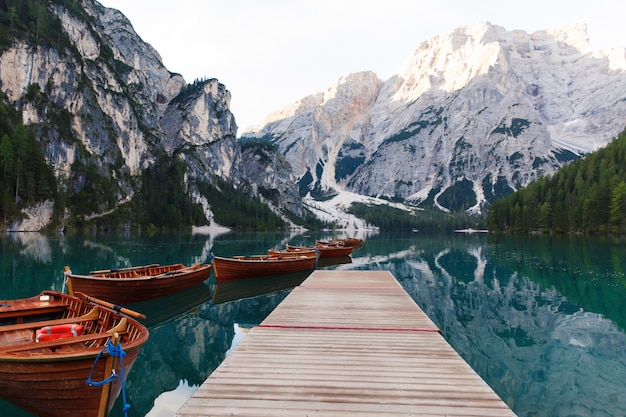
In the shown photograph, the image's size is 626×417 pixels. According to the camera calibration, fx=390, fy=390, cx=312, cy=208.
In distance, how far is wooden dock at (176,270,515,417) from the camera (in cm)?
669

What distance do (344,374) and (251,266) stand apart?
82.4 feet

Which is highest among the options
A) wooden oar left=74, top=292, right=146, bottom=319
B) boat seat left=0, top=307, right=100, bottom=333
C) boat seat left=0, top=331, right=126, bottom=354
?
wooden oar left=74, top=292, right=146, bottom=319

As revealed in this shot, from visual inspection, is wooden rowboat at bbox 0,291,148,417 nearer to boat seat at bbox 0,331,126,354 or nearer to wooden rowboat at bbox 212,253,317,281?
boat seat at bbox 0,331,126,354

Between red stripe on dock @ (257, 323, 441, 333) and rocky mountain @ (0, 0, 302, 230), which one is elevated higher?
rocky mountain @ (0, 0, 302, 230)

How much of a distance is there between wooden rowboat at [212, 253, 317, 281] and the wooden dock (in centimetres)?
1807

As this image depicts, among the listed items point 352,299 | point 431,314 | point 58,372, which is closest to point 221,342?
point 352,299

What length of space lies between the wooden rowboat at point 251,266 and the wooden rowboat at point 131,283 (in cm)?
301

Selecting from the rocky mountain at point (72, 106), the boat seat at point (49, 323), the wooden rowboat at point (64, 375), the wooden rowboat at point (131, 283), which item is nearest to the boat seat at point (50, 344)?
the wooden rowboat at point (64, 375)

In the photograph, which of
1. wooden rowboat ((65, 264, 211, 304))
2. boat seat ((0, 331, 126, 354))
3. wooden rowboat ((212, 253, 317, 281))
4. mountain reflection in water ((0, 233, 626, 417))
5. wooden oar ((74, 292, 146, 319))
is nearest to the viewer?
boat seat ((0, 331, 126, 354))

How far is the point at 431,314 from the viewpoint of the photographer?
20922 mm

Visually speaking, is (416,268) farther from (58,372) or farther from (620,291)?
(58,372)

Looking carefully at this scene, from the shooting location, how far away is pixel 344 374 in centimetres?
823

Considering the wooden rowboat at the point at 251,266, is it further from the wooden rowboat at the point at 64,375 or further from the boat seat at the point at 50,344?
the wooden rowboat at the point at 64,375

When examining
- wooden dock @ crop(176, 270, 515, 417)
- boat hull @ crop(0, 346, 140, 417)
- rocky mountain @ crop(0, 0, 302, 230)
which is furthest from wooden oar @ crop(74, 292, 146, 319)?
rocky mountain @ crop(0, 0, 302, 230)
